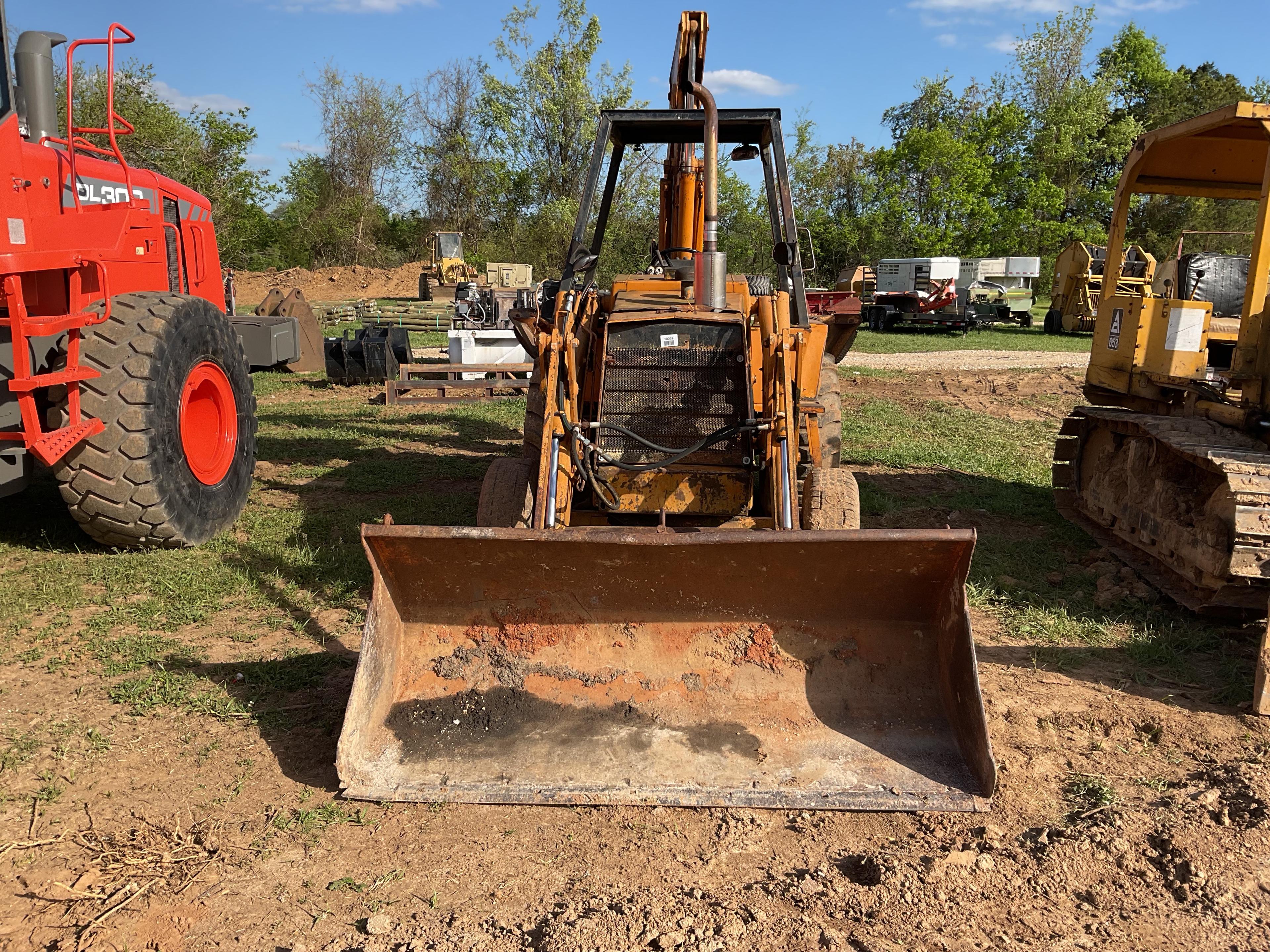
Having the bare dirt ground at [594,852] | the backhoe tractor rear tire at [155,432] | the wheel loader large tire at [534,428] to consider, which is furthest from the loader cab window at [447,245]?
the bare dirt ground at [594,852]

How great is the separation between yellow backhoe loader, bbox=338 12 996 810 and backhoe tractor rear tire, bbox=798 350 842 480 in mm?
1444

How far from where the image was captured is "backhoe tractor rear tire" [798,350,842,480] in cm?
652

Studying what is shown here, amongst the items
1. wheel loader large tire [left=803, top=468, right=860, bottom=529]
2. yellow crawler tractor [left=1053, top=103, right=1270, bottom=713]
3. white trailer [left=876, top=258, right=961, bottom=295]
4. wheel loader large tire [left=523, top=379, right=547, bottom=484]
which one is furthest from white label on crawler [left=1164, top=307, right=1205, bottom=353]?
white trailer [left=876, top=258, right=961, bottom=295]

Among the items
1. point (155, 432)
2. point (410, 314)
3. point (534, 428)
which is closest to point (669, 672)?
point (534, 428)

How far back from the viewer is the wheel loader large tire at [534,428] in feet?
17.1

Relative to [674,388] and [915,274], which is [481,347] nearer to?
[674,388]

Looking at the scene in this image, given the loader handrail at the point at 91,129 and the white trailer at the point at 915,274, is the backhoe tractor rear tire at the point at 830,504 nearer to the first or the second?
the loader handrail at the point at 91,129

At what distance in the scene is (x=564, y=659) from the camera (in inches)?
154

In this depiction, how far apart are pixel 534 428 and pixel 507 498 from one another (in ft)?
2.37

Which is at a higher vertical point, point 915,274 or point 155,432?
point 915,274

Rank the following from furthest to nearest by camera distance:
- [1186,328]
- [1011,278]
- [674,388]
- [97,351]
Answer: [1011,278], [1186,328], [97,351], [674,388]

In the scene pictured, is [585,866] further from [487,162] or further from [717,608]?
[487,162]

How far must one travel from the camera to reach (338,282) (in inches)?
1499

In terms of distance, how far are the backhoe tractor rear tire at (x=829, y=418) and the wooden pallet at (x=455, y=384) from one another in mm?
5157
